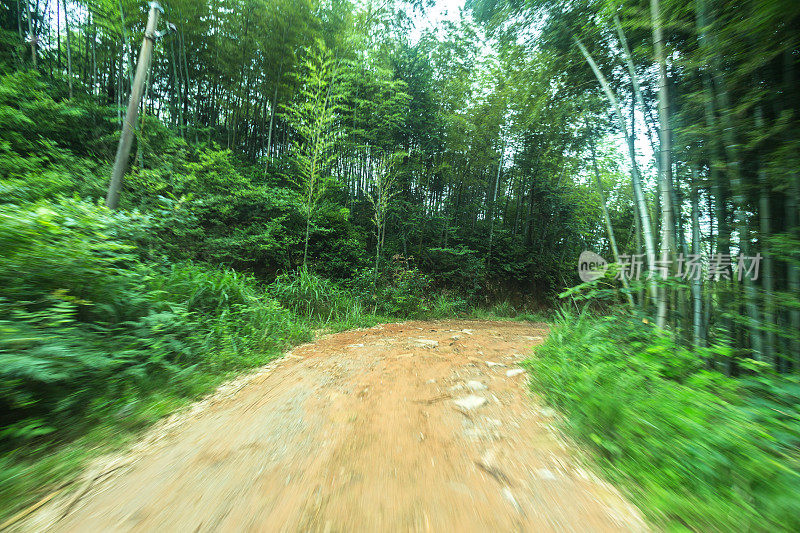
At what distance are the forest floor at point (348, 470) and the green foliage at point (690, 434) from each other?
0.16 meters

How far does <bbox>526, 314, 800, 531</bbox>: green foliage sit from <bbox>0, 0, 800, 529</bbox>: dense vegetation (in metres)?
0.01

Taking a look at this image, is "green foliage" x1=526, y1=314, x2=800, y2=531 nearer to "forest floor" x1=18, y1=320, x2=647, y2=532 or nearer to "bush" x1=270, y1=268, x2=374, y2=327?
"forest floor" x1=18, y1=320, x2=647, y2=532

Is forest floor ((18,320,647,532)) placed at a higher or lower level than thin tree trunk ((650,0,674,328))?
lower

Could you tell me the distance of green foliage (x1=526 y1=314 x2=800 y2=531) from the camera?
Result: 41.2 inches

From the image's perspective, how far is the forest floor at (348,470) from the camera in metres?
1.03

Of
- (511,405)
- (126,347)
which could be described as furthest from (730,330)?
(126,347)

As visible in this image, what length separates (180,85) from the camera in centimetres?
776

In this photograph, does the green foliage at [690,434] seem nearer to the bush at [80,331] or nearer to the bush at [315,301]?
the bush at [80,331]

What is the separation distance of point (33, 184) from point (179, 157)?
1.99m

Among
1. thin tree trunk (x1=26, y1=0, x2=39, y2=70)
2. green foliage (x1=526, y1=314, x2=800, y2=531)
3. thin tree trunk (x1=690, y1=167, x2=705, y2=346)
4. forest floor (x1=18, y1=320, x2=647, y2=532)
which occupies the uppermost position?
thin tree trunk (x1=26, y1=0, x2=39, y2=70)

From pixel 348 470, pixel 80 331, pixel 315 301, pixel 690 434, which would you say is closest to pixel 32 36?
pixel 315 301

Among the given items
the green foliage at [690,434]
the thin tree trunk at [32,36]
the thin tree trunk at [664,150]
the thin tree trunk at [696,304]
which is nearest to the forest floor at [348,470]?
the green foliage at [690,434]

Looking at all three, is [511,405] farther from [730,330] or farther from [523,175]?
[523,175]

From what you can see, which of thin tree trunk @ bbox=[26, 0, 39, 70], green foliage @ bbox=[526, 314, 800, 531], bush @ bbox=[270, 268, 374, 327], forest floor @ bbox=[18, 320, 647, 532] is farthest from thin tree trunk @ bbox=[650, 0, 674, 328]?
thin tree trunk @ bbox=[26, 0, 39, 70]
